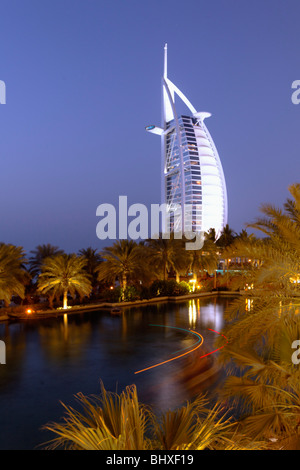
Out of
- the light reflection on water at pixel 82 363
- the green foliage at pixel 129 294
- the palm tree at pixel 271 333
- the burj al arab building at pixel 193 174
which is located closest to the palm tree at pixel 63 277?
the light reflection on water at pixel 82 363

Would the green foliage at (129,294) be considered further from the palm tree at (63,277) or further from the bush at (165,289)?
the palm tree at (63,277)

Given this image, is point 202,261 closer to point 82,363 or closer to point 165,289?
point 165,289

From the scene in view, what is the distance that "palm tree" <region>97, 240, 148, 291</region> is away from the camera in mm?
32156

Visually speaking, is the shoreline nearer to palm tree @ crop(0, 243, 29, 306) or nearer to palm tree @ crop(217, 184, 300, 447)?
palm tree @ crop(0, 243, 29, 306)

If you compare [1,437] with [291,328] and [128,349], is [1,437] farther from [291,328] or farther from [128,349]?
[128,349]

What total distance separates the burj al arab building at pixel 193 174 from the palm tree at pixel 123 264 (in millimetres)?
79894

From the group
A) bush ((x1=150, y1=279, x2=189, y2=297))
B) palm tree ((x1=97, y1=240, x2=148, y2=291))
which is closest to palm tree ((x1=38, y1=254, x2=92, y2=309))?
palm tree ((x1=97, y1=240, x2=148, y2=291))

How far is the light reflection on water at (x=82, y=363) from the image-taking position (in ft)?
32.1

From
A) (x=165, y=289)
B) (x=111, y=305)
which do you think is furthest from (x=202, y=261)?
(x=111, y=305)

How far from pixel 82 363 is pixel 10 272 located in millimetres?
12171

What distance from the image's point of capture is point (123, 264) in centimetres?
3244

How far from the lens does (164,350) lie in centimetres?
1619

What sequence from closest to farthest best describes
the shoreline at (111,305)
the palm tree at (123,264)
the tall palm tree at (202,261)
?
the shoreline at (111,305) → the palm tree at (123,264) → the tall palm tree at (202,261)
